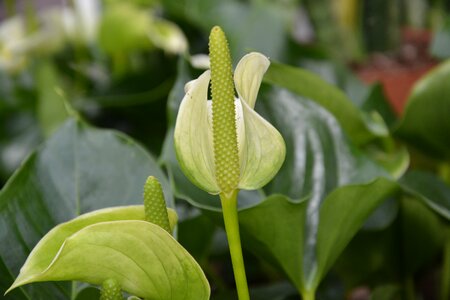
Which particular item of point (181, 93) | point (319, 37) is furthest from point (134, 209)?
point (319, 37)

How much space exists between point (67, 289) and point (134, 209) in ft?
0.28

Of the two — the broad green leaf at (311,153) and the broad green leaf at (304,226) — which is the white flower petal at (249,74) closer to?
the broad green leaf at (304,226)

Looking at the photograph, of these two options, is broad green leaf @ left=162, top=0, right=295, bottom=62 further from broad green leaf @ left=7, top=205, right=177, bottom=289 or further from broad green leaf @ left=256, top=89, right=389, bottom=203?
broad green leaf @ left=7, top=205, right=177, bottom=289

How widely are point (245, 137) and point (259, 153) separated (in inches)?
0.4

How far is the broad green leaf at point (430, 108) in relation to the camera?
0.64 meters

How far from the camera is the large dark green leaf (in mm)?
426

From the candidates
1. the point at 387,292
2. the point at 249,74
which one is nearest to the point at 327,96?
the point at 387,292

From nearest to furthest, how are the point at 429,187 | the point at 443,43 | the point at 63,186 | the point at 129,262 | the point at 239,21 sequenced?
the point at 129,262
the point at 63,186
the point at 429,187
the point at 443,43
the point at 239,21

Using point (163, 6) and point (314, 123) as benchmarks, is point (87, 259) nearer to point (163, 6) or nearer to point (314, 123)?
point (314, 123)

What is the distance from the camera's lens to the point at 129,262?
349mm

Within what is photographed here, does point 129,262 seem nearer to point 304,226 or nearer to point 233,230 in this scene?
point 233,230

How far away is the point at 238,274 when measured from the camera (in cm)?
37

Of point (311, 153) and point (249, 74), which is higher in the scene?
point (249, 74)

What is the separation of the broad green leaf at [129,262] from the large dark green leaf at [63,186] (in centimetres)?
7
